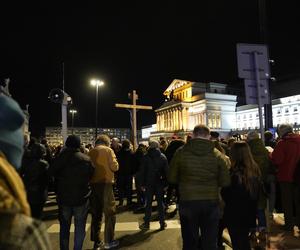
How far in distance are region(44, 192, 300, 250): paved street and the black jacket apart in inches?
66.6

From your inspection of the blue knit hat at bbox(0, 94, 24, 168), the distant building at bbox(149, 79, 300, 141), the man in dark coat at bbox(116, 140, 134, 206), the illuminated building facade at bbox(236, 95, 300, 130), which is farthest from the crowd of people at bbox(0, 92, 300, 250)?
the distant building at bbox(149, 79, 300, 141)

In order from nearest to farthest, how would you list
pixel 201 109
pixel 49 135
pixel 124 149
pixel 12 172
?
pixel 12 172
pixel 124 149
pixel 201 109
pixel 49 135

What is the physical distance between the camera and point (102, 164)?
726 cm

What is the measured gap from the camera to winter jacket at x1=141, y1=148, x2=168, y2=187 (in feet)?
29.3

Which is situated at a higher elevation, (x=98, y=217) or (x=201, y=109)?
(x=201, y=109)

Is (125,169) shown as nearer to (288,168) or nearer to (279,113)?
(288,168)

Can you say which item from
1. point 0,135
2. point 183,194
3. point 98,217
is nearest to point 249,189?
point 183,194

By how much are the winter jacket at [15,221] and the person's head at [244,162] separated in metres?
4.37

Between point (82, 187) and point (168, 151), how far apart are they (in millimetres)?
5353

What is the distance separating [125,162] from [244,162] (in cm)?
805

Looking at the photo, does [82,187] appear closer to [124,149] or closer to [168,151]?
[168,151]

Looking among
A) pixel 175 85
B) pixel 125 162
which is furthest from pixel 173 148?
pixel 175 85

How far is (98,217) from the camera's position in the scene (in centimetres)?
723

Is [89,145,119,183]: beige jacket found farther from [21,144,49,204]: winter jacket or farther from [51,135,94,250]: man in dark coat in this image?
[21,144,49,204]: winter jacket
